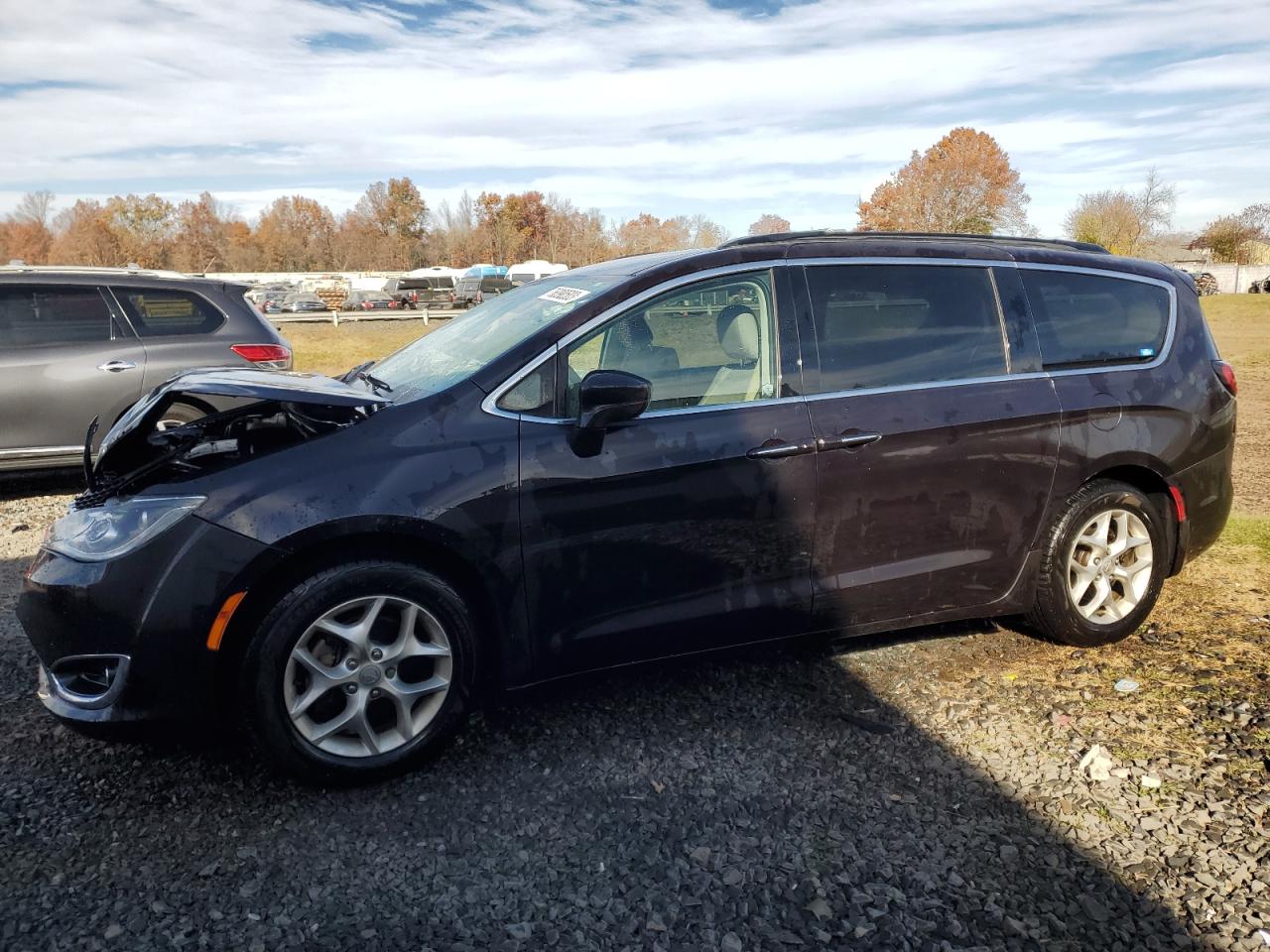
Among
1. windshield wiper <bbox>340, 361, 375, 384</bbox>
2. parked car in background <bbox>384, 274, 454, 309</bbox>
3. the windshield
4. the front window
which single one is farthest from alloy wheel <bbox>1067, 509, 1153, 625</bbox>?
parked car in background <bbox>384, 274, 454, 309</bbox>

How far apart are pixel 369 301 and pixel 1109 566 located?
4714 centimetres

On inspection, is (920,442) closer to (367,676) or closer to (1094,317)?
(1094,317)

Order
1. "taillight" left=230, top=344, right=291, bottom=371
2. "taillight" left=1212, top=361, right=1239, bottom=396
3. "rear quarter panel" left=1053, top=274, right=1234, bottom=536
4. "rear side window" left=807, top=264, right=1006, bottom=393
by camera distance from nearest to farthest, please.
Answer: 1. "rear side window" left=807, top=264, right=1006, bottom=393
2. "rear quarter panel" left=1053, top=274, right=1234, bottom=536
3. "taillight" left=1212, top=361, right=1239, bottom=396
4. "taillight" left=230, top=344, right=291, bottom=371

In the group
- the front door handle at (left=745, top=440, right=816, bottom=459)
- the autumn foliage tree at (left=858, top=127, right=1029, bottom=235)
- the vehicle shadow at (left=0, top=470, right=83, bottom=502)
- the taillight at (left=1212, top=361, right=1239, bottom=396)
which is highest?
the autumn foliage tree at (left=858, top=127, right=1029, bottom=235)

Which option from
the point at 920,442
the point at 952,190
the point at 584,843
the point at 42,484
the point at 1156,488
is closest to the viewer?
the point at 584,843

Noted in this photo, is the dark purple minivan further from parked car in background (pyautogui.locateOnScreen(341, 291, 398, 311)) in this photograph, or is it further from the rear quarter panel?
parked car in background (pyautogui.locateOnScreen(341, 291, 398, 311))

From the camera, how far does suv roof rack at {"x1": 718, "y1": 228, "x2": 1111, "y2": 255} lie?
3896 millimetres

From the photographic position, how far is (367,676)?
10.2 ft

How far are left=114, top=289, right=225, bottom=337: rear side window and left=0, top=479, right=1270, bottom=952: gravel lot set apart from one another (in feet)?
13.6

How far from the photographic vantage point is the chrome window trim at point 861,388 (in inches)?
133

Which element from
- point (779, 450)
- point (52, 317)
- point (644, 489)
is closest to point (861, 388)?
point (779, 450)

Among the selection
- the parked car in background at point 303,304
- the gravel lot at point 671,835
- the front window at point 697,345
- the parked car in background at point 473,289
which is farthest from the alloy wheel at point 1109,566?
the parked car in background at point 473,289

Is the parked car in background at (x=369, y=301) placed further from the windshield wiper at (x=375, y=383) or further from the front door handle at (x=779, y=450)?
the front door handle at (x=779, y=450)

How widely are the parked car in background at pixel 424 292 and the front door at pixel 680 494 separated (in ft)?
152
